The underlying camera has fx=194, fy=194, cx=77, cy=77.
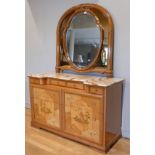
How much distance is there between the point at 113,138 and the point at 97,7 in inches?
72.6

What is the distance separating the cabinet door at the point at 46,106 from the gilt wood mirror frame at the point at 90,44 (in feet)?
1.80

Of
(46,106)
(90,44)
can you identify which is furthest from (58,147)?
(90,44)

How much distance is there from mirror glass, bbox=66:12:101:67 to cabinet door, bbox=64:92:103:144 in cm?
68

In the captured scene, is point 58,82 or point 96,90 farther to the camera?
point 58,82

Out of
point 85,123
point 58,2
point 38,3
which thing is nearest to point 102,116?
point 85,123

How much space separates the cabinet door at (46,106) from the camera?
Answer: 2.84m

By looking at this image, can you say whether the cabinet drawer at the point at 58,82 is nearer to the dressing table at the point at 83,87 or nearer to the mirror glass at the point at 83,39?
the dressing table at the point at 83,87

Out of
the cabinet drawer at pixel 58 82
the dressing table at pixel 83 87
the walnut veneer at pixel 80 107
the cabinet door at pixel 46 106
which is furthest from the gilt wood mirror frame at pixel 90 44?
the cabinet door at pixel 46 106

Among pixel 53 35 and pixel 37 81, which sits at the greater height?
pixel 53 35

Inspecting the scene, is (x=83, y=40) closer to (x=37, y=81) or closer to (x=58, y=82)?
(x=58, y=82)

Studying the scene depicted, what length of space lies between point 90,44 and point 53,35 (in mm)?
875

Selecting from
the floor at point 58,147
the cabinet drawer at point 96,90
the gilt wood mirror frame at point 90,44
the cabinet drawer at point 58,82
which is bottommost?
the floor at point 58,147

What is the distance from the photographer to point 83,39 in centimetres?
302

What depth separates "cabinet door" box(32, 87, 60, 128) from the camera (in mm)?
2838
